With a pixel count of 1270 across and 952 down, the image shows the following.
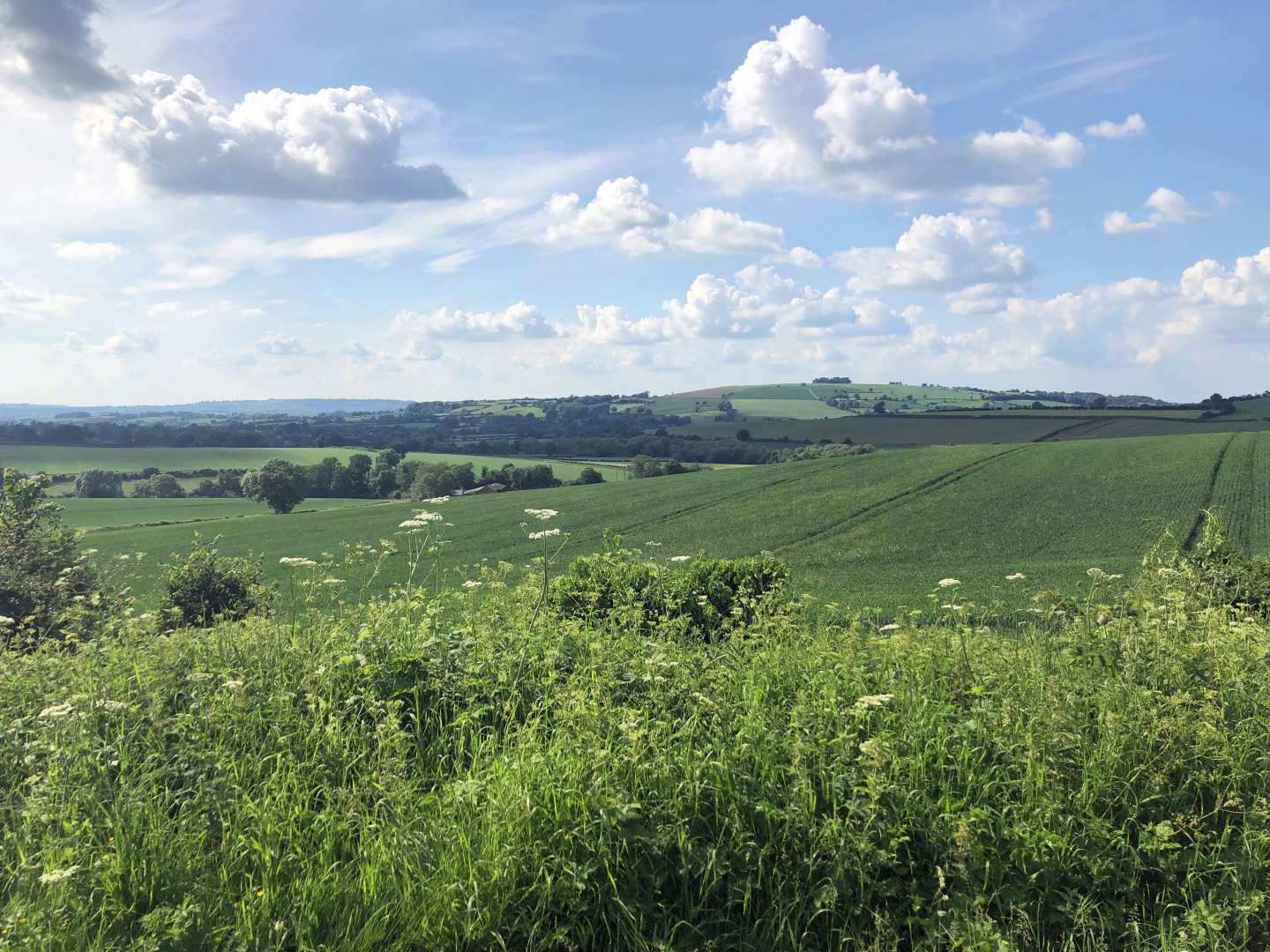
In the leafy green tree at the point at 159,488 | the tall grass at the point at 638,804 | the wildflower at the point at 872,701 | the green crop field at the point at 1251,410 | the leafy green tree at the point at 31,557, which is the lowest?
the leafy green tree at the point at 159,488

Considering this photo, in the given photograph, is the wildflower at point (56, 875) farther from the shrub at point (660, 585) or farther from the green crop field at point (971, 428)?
the green crop field at point (971, 428)

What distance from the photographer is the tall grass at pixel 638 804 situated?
3.24 meters

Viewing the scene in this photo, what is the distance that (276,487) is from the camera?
78.9 meters

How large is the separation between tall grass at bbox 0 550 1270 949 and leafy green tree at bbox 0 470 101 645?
1127cm

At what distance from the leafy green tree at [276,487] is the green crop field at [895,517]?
39.5 ft

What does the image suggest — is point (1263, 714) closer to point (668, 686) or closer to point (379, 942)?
point (668, 686)

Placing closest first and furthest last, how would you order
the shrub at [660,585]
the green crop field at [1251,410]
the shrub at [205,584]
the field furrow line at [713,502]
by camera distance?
the shrub at [660,585] < the shrub at [205,584] < the field furrow line at [713,502] < the green crop field at [1251,410]

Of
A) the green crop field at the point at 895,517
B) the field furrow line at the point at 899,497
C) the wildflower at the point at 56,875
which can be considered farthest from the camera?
the field furrow line at the point at 899,497

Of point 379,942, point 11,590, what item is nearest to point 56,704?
point 379,942

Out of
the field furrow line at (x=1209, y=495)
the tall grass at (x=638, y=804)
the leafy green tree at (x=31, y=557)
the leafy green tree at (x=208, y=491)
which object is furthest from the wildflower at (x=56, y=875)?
the leafy green tree at (x=208, y=491)

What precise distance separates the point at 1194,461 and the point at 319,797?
Result: 64708 millimetres

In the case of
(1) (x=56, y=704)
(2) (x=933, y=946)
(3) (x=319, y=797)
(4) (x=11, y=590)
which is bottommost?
(4) (x=11, y=590)

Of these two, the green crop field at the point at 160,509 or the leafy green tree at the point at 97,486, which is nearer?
the green crop field at the point at 160,509

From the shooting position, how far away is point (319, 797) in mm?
4027
